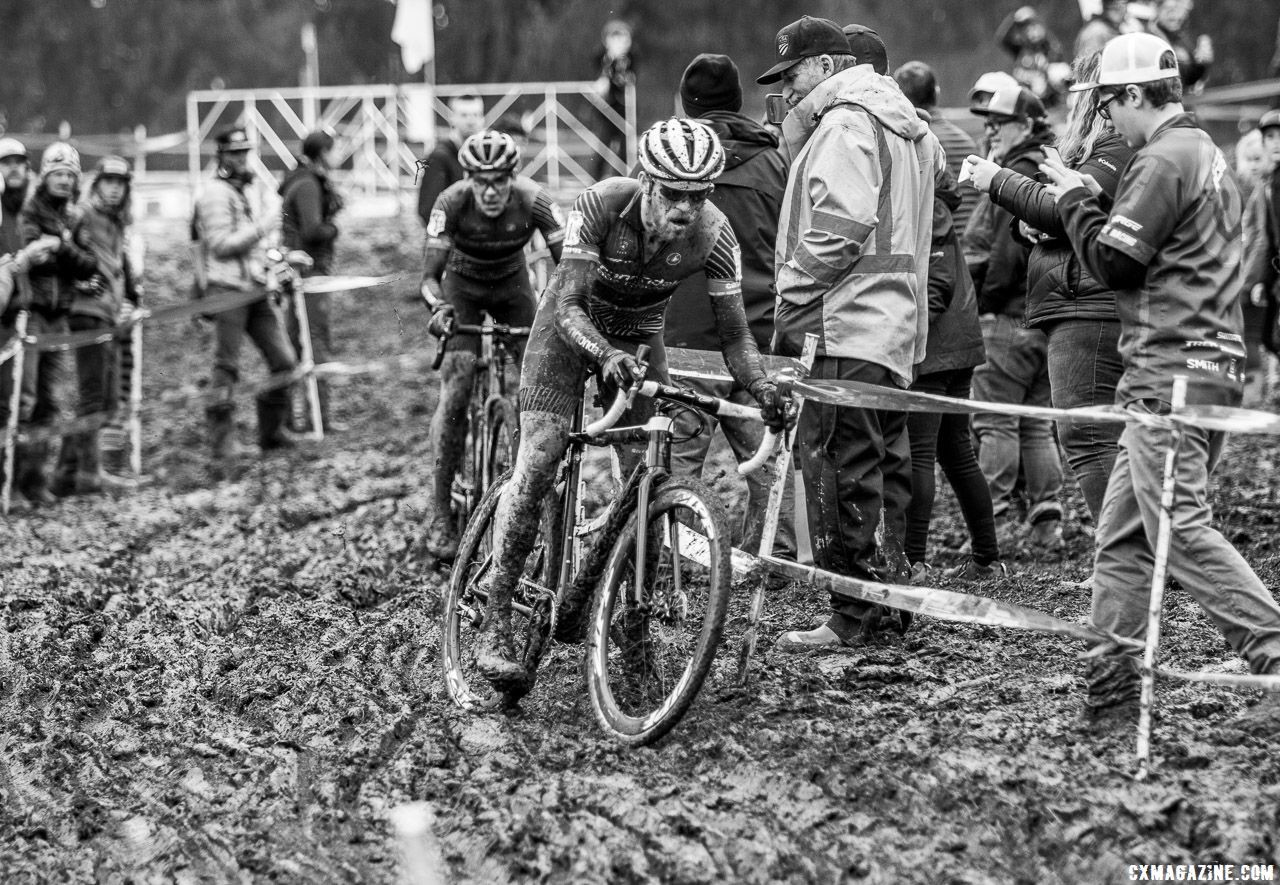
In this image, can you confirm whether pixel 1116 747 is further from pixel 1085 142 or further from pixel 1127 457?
pixel 1085 142

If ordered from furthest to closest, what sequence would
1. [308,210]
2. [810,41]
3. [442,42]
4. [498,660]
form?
[442,42] → [308,210] → [810,41] → [498,660]

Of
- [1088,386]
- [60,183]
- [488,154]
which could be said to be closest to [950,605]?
[1088,386]

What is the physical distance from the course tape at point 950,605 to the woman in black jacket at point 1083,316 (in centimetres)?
99

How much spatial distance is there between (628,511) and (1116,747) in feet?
5.93

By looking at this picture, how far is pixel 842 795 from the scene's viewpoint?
483cm

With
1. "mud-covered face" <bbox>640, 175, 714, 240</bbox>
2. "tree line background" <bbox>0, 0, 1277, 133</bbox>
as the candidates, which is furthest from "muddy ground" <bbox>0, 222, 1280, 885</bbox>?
"tree line background" <bbox>0, 0, 1277, 133</bbox>

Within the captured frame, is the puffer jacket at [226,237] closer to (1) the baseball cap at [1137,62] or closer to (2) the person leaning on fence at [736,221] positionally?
(2) the person leaning on fence at [736,221]

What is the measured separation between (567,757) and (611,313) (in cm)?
173

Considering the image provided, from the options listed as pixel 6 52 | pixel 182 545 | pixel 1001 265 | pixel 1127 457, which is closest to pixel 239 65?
pixel 6 52

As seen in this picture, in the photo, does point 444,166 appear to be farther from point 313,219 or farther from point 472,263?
point 472,263

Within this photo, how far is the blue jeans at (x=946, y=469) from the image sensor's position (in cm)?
690

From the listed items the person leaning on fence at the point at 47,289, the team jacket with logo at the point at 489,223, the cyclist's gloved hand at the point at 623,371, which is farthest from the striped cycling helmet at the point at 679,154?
the person leaning on fence at the point at 47,289

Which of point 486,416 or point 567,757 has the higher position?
point 486,416

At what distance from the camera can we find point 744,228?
7.54 m
